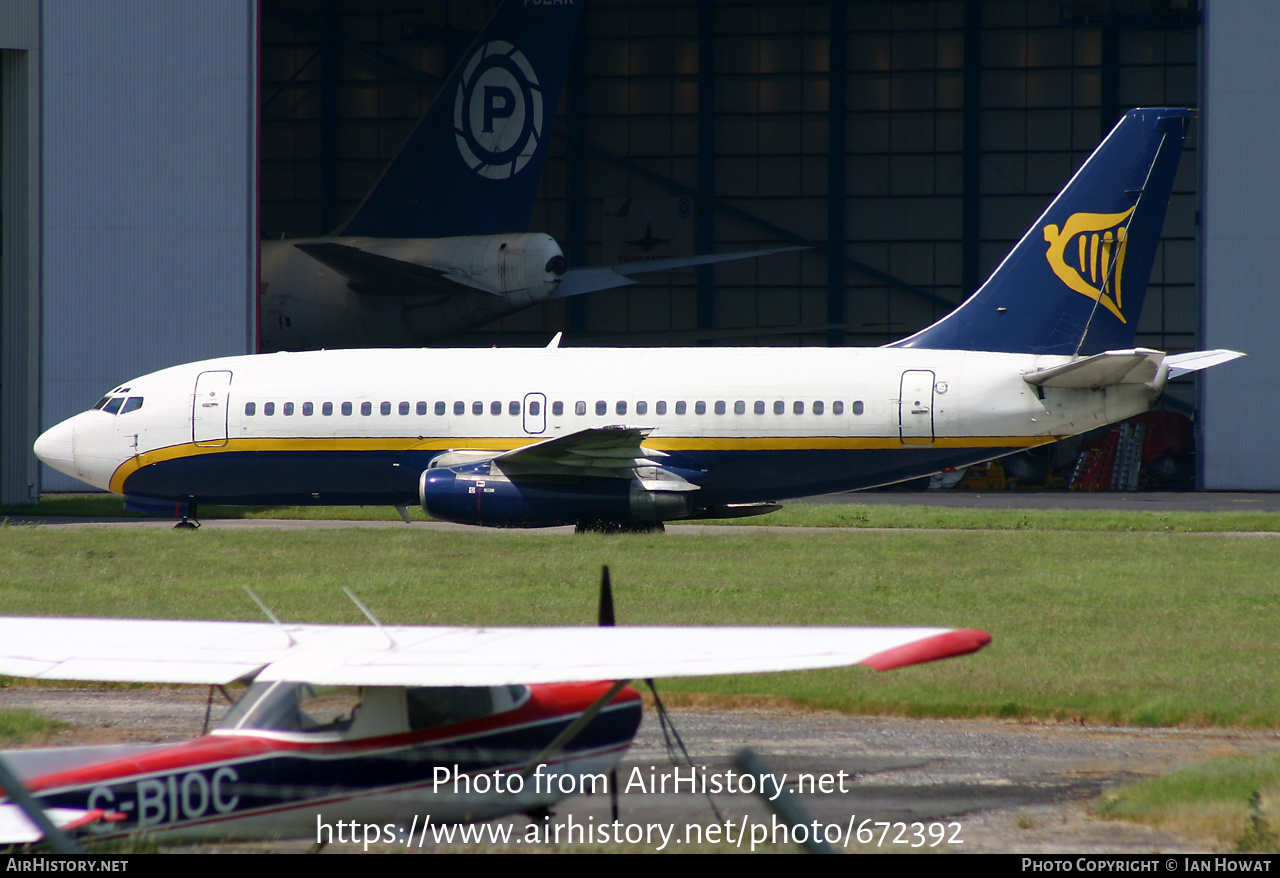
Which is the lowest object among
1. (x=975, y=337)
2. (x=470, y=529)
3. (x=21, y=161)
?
(x=470, y=529)

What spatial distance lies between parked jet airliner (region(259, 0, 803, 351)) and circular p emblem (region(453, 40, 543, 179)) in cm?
3

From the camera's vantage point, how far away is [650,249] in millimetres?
51938

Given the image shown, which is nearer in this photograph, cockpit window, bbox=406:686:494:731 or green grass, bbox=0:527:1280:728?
cockpit window, bbox=406:686:494:731

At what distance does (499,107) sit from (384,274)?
5.64 m

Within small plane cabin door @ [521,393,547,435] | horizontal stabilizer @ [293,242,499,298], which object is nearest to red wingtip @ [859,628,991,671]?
small plane cabin door @ [521,393,547,435]

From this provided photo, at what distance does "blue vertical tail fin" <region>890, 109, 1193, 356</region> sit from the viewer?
76.0ft

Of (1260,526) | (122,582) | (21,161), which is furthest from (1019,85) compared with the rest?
(122,582)

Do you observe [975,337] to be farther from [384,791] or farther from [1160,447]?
[1160,447]

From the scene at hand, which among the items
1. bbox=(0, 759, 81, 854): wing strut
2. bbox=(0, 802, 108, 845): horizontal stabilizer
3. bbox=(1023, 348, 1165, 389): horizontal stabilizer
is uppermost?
bbox=(1023, 348, 1165, 389): horizontal stabilizer

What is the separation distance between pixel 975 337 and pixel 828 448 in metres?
3.42

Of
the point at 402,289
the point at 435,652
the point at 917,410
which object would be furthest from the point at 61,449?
the point at 435,652

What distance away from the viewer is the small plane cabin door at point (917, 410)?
22781 mm

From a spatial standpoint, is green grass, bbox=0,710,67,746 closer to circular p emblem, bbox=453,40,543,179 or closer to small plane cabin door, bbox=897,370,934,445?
small plane cabin door, bbox=897,370,934,445

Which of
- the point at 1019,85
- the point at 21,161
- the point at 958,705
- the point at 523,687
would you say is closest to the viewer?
the point at 523,687
